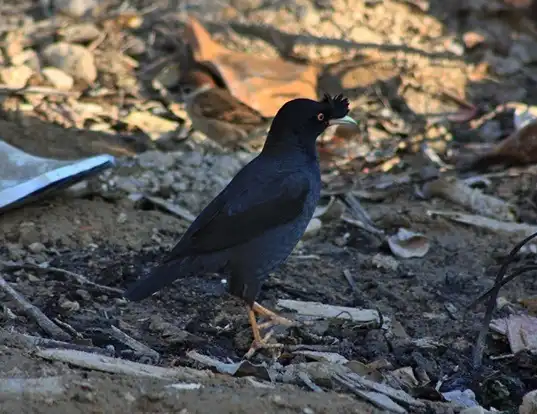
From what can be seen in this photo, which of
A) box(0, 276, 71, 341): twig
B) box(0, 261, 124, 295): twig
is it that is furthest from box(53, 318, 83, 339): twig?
box(0, 261, 124, 295): twig

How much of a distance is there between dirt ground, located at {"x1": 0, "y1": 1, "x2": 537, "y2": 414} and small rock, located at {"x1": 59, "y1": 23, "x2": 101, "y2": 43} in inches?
44.6

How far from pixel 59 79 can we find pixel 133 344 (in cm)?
342

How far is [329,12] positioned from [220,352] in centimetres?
472

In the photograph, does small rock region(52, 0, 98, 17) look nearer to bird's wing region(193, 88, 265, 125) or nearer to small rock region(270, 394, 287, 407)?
bird's wing region(193, 88, 265, 125)

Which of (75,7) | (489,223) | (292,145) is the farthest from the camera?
(75,7)

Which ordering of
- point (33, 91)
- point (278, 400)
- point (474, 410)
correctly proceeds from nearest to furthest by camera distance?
point (278, 400) → point (474, 410) → point (33, 91)

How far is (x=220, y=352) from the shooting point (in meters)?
4.42

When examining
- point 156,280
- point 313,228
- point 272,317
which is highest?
point 156,280

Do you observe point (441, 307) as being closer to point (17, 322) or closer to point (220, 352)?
point (220, 352)

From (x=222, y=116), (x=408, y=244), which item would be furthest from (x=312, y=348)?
(x=222, y=116)

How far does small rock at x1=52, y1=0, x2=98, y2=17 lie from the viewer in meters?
8.12

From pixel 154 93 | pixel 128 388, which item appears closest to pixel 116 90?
pixel 154 93

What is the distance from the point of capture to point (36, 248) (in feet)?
17.4

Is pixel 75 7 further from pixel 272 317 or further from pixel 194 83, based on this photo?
pixel 272 317
